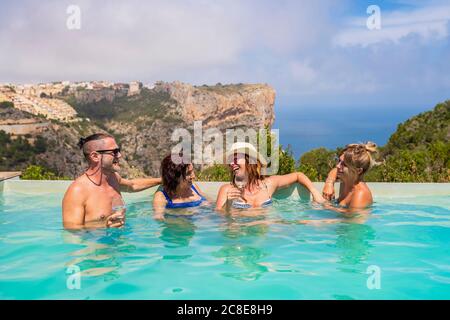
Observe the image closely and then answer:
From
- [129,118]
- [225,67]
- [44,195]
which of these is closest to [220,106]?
[225,67]

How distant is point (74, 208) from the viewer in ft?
15.3

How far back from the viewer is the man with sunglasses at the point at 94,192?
15.2 feet

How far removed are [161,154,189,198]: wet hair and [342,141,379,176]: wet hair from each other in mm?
1713

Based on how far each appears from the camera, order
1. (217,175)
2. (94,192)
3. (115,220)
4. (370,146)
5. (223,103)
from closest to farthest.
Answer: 1. (115,220)
2. (94,192)
3. (370,146)
4. (217,175)
5. (223,103)

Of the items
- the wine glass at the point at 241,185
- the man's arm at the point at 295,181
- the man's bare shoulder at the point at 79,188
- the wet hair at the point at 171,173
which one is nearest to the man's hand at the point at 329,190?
the man's arm at the point at 295,181

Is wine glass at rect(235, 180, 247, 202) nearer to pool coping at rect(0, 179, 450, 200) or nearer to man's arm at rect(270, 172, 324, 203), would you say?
man's arm at rect(270, 172, 324, 203)

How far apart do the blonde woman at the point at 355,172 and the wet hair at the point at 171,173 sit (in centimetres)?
169

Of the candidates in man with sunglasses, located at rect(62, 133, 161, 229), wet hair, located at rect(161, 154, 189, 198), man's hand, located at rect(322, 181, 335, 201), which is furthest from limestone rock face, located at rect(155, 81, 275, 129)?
man with sunglasses, located at rect(62, 133, 161, 229)

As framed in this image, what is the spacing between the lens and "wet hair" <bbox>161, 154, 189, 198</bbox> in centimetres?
554

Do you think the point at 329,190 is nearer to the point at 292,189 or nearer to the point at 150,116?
the point at 292,189

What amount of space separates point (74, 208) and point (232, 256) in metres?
1.49

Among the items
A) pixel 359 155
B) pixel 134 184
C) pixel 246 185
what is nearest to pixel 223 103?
pixel 134 184

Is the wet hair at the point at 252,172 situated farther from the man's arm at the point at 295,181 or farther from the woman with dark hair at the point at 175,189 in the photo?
the woman with dark hair at the point at 175,189

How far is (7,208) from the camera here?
6492mm
